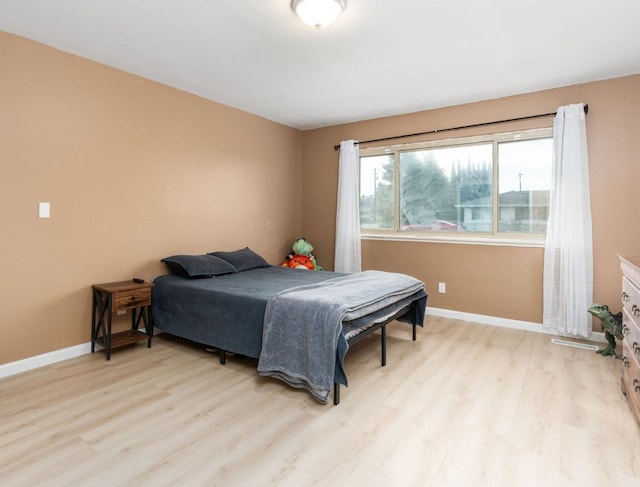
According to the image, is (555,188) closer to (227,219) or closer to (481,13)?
(481,13)

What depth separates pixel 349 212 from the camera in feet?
15.7

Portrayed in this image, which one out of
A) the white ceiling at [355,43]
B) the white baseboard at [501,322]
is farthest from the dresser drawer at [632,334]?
the white ceiling at [355,43]

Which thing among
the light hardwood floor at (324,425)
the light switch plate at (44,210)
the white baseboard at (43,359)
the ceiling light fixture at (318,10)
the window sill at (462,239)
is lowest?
the light hardwood floor at (324,425)

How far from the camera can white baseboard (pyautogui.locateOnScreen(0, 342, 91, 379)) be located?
2.57 meters

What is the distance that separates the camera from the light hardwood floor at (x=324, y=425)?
5.27 feet

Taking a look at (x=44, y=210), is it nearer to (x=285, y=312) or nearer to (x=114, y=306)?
(x=114, y=306)

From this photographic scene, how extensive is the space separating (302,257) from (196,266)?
1643 millimetres

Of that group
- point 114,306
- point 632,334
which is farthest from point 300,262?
point 632,334

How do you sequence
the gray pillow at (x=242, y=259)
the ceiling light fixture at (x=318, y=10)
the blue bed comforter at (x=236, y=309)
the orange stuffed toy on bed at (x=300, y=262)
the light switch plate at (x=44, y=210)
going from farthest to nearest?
1. the orange stuffed toy on bed at (x=300, y=262)
2. the gray pillow at (x=242, y=259)
3. the light switch plate at (x=44, y=210)
4. the blue bed comforter at (x=236, y=309)
5. the ceiling light fixture at (x=318, y=10)

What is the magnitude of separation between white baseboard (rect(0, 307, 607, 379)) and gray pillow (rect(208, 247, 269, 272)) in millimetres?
981

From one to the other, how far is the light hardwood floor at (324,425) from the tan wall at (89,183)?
1.82 feet

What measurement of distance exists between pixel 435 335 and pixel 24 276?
3.55 meters

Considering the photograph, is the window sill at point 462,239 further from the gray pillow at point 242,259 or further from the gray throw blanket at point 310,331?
the gray throw blanket at point 310,331

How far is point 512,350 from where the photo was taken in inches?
124
